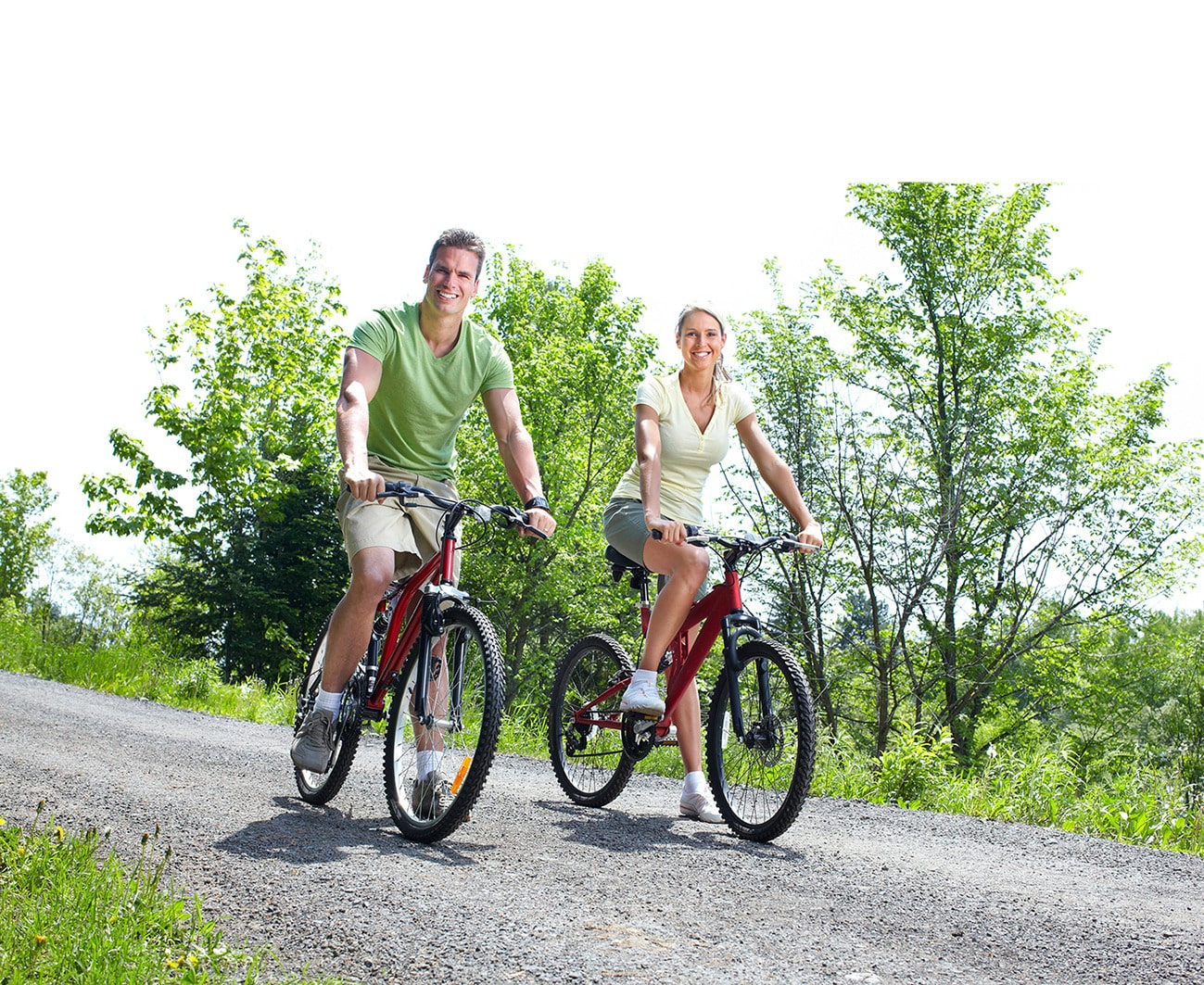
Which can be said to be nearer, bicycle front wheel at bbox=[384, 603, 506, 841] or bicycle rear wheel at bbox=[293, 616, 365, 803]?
bicycle front wheel at bbox=[384, 603, 506, 841]

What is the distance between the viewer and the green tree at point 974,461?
57.3 ft

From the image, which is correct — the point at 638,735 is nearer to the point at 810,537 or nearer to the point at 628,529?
the point at 628,529

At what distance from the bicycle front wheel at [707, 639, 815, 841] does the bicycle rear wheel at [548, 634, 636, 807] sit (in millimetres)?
567

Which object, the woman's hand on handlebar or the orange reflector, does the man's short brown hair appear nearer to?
the woman's hand on handlebar

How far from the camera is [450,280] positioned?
13.9ft

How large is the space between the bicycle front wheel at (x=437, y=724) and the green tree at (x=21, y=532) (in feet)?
193

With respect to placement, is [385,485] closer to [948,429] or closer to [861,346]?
[948,429]

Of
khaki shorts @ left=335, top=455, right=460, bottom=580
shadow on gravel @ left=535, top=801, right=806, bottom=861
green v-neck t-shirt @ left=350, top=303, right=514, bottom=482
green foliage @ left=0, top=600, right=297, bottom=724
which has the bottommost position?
green foliage @ left=0, top=600, right=297, bottom=724

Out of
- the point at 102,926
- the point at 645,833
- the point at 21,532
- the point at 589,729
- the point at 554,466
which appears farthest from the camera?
the point at 21,532

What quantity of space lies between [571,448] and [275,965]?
83.0ft

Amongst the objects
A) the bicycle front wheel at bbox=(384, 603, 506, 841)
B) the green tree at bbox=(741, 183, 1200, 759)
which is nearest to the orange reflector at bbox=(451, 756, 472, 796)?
the bicycle front wheel at bbox=(384, 603, 506, 841)

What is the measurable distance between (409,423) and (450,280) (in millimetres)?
Answer: 599

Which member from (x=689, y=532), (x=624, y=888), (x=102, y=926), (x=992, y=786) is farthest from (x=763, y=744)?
(x=992, y=786)

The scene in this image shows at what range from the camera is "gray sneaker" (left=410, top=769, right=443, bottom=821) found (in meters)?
3.87
